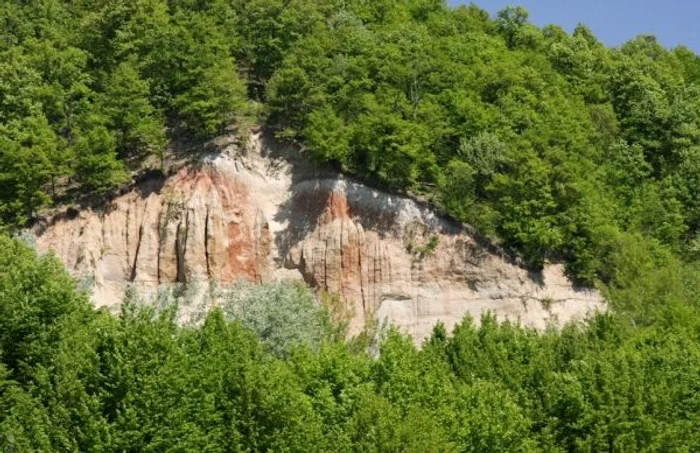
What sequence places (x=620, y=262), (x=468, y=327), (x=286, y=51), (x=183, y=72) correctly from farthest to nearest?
(x=286, y=51) → (x=183, y=72) → (x=620, y=262) → (x=468, y=327)

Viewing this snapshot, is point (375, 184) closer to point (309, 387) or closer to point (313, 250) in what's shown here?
point (313, 250)

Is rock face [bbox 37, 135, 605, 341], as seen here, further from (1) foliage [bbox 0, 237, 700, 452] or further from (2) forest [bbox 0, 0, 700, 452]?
(1) foliage [bbox 0, 237, 700, 452]

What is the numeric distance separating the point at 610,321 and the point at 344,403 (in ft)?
57.5

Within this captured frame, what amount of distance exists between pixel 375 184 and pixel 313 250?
210 inches

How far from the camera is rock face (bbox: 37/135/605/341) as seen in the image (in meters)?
53.5

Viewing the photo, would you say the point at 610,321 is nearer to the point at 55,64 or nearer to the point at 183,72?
the point at 183,72

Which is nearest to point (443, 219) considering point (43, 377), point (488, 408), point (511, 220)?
point (511, 220)

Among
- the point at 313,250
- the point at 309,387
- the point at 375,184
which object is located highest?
the point at 375,184

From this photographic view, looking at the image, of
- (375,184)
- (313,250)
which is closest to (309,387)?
(313,250)

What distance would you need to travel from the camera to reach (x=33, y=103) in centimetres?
5759

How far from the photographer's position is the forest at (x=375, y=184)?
2920 centimetres

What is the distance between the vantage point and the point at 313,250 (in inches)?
2156

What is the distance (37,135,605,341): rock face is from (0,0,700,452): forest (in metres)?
1.42

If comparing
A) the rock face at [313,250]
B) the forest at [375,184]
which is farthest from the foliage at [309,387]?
the rock face at [313,250]
